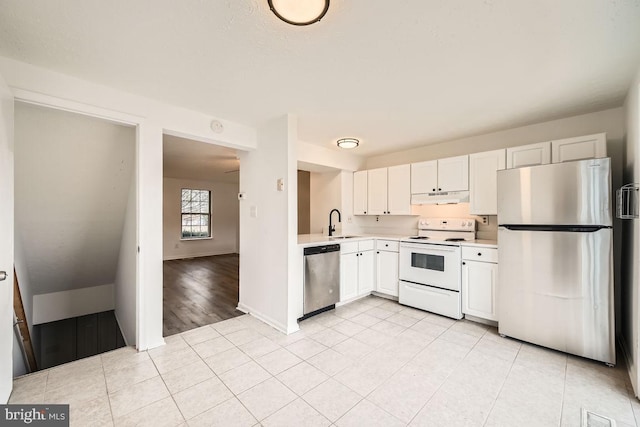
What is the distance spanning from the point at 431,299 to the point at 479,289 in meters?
0.58

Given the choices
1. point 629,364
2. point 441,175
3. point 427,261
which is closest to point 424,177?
point 441,175

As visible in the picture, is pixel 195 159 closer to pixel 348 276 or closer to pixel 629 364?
pixel 348 276

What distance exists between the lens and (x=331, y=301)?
3.43 m

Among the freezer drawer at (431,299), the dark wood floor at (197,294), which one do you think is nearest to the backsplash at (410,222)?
the freezer drawer at (431,299)

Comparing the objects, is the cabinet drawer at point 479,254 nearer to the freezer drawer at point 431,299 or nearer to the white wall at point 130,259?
the freezer drawer at point 431,299

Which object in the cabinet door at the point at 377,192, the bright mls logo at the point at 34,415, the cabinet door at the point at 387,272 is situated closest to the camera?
the bright mls logo at the point at 34,415

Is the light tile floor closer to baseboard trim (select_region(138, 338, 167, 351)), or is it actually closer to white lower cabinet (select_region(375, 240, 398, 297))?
baseboard trim (select_region(138, 338, 167, 351))

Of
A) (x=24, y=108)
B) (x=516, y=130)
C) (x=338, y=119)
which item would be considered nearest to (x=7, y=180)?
(x=24, y=108)

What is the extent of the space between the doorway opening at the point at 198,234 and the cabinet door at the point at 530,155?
383cm

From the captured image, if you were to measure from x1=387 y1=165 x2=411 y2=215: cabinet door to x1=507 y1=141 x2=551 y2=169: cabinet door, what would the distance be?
128cm

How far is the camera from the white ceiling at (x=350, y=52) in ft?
4.67

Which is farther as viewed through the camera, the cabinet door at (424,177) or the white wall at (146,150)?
the cabinet door at (424,177)

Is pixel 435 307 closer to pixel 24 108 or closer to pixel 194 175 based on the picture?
pixel 24 108

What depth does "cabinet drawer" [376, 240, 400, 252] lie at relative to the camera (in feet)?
12.5
